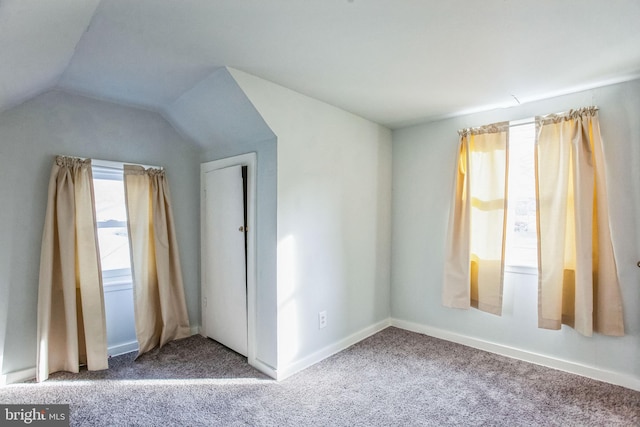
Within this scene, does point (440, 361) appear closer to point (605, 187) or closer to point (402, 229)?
point (402, 229)

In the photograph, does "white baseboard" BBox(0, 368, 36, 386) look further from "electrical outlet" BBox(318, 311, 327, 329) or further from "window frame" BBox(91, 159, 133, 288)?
"electrical outlet" BBox(318, 311, 327, 329)

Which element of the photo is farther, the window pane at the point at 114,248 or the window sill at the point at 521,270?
the window pane at the point at 114,248

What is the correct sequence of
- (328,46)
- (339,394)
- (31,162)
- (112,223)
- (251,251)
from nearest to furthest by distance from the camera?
(328,46), (339,394), (31,162), (251,251), (112,223)

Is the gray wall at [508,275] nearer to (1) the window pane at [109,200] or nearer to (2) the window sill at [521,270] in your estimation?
(2) the window sill at [521,270]

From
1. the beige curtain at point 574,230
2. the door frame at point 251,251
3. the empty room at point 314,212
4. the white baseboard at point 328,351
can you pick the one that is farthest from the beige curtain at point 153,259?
the beige curtain at point 574,230

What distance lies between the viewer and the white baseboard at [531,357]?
2.21 m

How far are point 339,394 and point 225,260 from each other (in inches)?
58.9

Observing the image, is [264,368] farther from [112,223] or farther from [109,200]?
[109,200]

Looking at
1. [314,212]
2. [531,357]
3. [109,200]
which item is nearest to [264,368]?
[314,212]

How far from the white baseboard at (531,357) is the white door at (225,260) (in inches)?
70.7

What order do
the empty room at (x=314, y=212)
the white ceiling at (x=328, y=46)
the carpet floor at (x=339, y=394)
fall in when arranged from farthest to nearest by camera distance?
the carpet floor at (x=339, y=394) → the empty room at (x=314, y=212) → the white ceiling at (x=328, y=46)

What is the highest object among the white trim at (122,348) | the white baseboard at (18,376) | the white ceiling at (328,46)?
the white ceiling at (328,46)

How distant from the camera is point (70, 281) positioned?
7.52ft

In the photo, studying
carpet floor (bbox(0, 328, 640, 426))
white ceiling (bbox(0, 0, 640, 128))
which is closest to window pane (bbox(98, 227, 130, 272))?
carpet floor (bbox(0, 328, 640, 426))
